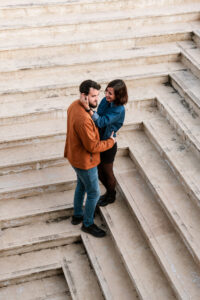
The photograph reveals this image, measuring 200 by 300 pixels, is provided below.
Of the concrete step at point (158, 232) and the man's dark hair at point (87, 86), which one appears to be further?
the concrete step at point (158, 232)

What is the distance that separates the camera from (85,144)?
9.18ft

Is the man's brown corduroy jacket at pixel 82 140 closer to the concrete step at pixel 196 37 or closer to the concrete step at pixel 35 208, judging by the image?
the concrete step at pixel 35 208

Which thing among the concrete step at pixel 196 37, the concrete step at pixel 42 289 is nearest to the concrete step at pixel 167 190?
the concrete step at pixel 42 289

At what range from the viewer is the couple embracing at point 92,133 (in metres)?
2.72

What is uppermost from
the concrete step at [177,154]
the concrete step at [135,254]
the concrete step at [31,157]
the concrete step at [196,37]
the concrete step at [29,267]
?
the concrete step at [196,37]

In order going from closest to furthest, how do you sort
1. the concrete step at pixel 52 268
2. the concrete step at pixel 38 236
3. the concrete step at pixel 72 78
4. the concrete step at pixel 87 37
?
the concrete step at pixel 52 268, the concrete step at pixel 38 236, the concrete step at pixel 72 78, the concrete step at pixel 87 37

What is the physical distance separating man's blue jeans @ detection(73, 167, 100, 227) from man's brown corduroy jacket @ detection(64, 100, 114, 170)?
0.30 feet

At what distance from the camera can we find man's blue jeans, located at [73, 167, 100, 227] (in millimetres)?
3016

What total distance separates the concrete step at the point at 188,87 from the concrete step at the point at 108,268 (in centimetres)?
180

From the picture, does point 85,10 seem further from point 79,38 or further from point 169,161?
point 169,161

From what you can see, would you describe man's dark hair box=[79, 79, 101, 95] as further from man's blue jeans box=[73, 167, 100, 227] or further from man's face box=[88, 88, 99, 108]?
man's blue jeans box=[73, 167, 100, 227]

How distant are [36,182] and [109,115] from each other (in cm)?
123

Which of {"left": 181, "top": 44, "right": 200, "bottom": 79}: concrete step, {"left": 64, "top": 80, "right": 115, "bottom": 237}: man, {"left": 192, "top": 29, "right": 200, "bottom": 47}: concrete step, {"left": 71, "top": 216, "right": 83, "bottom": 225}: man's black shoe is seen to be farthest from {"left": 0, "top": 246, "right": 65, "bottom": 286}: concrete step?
{"left": 192, "top": 29, "right": 200, "bottom": 47}: concrete step

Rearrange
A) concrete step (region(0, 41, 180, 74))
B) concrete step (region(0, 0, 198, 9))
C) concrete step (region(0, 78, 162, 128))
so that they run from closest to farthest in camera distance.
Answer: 1. concrete step (region(0, 78, 162, 128))
2. concrete step (region(0, 41, 180, 74))
3. concrete step (region(0, 0, 198, 9))
